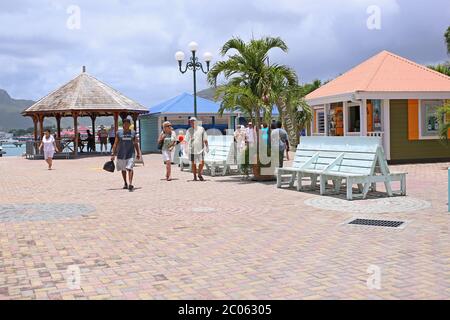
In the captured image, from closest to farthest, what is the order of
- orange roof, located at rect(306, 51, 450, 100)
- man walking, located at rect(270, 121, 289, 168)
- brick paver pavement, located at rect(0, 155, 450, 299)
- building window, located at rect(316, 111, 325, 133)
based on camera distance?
brick paver pavement, located at rect(0, 155, 450, 299) → man walking, located at rect(270, 121, 289, 168) → orange roof, located at rect(306, 51, 450, 100) → building window, located at rect(316, 111, 325, 133)

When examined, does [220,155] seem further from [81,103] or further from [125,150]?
[81,103]

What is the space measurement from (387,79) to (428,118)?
2004 mm

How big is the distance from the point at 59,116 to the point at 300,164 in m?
22.8

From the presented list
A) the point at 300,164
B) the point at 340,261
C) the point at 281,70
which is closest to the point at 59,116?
the point at 281,70

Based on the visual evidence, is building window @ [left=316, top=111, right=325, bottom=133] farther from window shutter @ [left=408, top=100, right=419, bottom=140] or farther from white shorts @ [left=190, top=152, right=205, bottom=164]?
white shorts @ [left=190, top=152, right=205, bottom=164]

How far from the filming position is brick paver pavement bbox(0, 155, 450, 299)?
15.4 feet

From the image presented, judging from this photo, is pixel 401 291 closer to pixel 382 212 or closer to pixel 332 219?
pixel 332 219

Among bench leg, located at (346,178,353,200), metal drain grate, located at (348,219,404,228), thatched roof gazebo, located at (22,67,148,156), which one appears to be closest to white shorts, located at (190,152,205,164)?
bench leg, located at (346,178,353,200)

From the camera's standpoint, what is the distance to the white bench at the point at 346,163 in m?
10.1

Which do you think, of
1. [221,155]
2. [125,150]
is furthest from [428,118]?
[125,150]

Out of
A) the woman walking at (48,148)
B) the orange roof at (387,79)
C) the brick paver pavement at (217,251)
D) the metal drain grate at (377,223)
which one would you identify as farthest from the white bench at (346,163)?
the woman walking at (48,148)

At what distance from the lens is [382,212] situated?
862 centimetres

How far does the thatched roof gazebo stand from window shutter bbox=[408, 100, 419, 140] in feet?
52.0

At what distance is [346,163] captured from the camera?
425 inches
